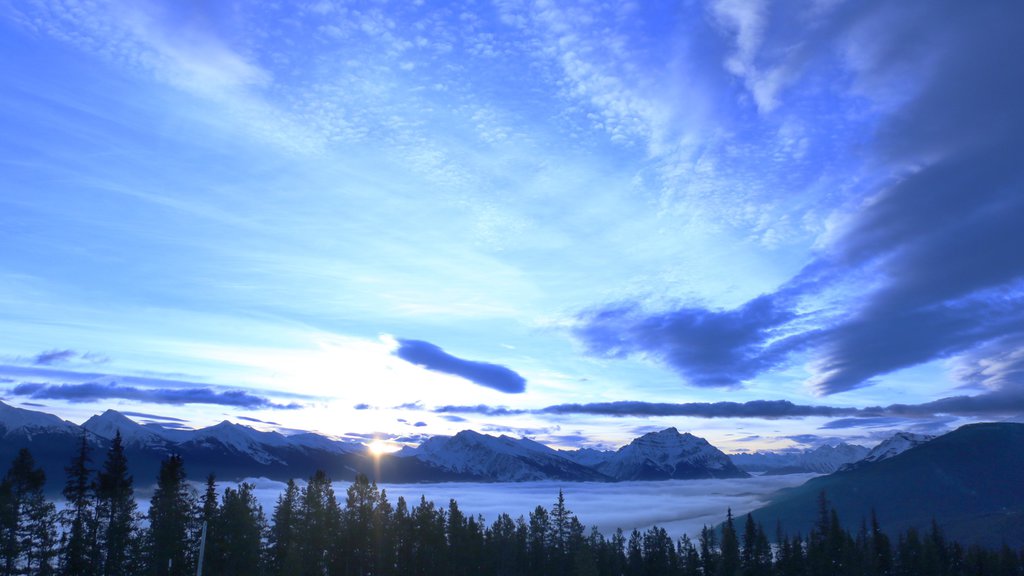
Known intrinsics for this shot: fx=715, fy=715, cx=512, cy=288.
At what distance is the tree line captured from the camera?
65.8 metres

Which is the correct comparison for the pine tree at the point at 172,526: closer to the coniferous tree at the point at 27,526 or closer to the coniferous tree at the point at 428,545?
the coniferous tree at the point at 27,526

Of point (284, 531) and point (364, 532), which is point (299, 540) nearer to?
point (284, 531)

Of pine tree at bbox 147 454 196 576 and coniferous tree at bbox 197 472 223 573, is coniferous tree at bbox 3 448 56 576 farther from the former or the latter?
coniferous tree at bbox 197 472 223 573

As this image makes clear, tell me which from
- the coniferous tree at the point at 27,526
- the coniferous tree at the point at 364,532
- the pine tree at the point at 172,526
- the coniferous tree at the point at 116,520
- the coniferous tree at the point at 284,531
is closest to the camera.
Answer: the coniferous tree at the point at 27,526

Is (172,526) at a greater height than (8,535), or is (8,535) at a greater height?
(8,535)

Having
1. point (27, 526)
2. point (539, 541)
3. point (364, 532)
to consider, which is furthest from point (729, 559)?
point (27, 526)

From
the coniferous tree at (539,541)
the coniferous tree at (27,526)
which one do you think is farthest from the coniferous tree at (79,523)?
the coniferous tree at (539,541)

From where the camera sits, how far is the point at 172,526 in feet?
236

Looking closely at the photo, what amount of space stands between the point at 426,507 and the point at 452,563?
9042 millimetres

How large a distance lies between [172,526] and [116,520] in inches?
201

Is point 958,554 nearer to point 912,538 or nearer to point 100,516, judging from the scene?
point 912,538

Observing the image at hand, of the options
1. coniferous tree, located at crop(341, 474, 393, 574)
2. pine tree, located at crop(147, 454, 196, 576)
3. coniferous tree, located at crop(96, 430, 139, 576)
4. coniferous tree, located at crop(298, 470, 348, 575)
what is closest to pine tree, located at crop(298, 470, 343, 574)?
coniferous tree, located at crop(298, 470, 348, 575)

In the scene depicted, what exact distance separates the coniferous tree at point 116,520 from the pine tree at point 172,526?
1.90 meters

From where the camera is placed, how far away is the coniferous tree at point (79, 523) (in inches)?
2552
